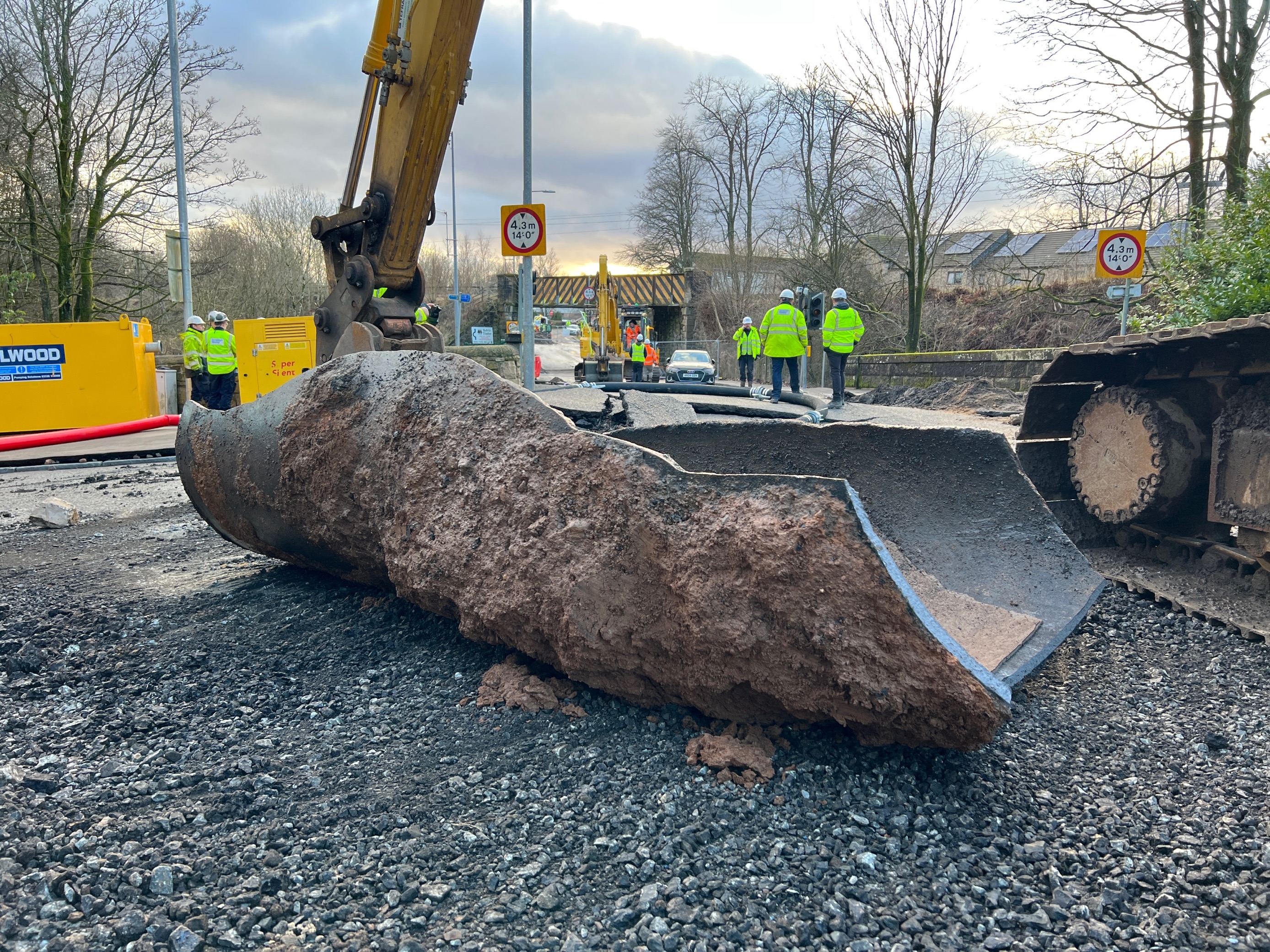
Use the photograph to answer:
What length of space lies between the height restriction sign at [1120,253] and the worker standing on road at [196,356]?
13063 millimetres

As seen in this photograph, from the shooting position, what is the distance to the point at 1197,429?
5.03m

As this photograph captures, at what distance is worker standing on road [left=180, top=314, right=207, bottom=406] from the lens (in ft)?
40.9

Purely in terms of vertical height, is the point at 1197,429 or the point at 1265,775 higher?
the point at 1197,429

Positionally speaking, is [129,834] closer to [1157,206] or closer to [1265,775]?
[1265,775]

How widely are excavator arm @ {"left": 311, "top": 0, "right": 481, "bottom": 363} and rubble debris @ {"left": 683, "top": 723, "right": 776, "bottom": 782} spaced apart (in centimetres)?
446

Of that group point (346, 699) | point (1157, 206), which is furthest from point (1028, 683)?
point (1157, 206)

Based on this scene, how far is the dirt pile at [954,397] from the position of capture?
17062mm

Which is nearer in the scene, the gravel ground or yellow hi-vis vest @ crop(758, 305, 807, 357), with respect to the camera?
the gravel ground

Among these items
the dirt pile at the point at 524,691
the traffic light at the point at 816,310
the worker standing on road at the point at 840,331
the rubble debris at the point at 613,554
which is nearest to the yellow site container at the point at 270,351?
the traffic light at the point at 816,310

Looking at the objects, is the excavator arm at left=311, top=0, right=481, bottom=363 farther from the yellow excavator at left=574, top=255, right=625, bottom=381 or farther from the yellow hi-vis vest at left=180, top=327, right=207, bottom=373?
the yellow excavator at left=574, top=255, right=625, bottom=381

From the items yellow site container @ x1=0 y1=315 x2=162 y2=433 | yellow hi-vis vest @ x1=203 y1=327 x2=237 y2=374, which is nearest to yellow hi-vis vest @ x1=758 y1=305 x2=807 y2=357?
yellow hi-vis vest @ x1=203 y1=327 x2=237 y2=374

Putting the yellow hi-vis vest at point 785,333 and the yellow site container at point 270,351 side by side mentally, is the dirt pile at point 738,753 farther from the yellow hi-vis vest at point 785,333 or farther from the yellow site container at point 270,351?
the yellow site container at point 270,351

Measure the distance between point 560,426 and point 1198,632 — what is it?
Answer: 11.0ft

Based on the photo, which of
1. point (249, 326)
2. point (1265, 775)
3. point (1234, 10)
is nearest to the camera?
point (1265, 775)
